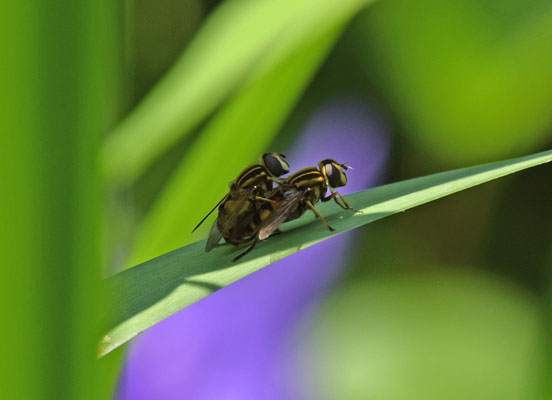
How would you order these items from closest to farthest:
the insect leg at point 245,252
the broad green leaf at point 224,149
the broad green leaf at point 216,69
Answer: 1. the insect leg at point 245,252
2. the broad green leaf at point 224,149
3. the broad green leaf at point 216,69

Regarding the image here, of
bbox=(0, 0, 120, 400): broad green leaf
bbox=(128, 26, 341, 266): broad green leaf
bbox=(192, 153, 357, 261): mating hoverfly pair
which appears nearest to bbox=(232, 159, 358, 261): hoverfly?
bbox=(192, 153, 357, 261): mating hoverfly pair

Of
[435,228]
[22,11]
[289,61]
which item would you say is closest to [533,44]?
[435,228]

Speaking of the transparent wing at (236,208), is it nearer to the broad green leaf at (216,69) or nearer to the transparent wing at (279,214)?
the transparent wing at (279,214)

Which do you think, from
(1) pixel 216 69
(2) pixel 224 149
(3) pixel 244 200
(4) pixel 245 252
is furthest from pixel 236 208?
(1) pixel 216 69

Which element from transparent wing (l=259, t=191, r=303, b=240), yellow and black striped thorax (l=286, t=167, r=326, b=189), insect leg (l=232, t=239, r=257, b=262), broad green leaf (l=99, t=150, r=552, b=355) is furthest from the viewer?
yellow and black striped thorax (l=286, t=167, r=326, b=189)

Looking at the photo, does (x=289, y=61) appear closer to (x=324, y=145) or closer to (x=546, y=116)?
(x=324, y=145)

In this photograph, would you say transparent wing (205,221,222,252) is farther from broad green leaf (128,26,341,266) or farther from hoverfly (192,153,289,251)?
broad green leaf (128,26,341,266)

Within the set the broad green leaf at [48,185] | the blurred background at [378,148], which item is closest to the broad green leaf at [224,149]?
the blurred background at [378,148]
